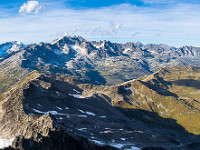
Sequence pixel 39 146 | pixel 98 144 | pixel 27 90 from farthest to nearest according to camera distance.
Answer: pixel 27 90 < pixel 98 144 < pixel 39 146

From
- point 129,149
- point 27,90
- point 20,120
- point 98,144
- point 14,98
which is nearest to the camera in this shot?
point 98,144

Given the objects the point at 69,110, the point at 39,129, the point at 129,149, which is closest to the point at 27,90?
the point at 69,110

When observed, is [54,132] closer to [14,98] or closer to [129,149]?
[129,149]

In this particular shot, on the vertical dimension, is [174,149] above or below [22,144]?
below

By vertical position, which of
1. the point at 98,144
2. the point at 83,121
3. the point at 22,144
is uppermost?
the point at 22,144

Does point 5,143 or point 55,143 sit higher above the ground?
point 55,143

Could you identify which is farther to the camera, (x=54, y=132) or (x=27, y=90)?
(x=27, y=90)

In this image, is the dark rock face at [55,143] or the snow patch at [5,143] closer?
the dark rock face at [55,143]

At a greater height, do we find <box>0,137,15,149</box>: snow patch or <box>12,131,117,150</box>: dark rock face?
<box>12,131,117,150</box>: dark rock face

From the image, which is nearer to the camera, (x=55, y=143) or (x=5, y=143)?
(x=55, y=143)

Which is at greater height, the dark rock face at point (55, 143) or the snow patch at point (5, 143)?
the dark rock face at point (55, 143)

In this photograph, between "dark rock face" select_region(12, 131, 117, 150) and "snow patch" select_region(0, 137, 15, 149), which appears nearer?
"dark rock face" select_region(12, 131, 117, 150)

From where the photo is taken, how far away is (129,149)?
92.1 m

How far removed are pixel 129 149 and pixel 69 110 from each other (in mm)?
86236
